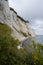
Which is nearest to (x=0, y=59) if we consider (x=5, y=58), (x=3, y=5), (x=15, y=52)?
(x=5, y=58)

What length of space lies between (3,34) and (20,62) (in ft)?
12.3

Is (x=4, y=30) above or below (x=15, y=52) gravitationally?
above

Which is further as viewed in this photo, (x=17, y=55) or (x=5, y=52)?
(x=17, y=55)

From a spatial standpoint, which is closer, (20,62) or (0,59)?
(0,59)

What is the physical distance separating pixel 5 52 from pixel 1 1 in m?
70.7

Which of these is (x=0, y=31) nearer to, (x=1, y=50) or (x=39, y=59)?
(x=1, y=50)

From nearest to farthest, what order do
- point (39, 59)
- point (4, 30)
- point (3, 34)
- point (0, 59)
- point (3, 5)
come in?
point (39, 59) < point (0, 59) < point (3, 34) < point (4, 30) < point (3, 5)

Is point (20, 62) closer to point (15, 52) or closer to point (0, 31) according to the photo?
point (15, 52)

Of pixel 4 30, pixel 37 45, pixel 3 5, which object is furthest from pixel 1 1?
pixel 37 45

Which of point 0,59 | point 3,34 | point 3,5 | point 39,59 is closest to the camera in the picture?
point 39,59

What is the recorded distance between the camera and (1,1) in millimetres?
96812

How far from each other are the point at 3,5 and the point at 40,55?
73.0m

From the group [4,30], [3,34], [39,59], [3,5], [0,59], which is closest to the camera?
[39,59]

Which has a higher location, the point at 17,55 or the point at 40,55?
the point at 40,55
